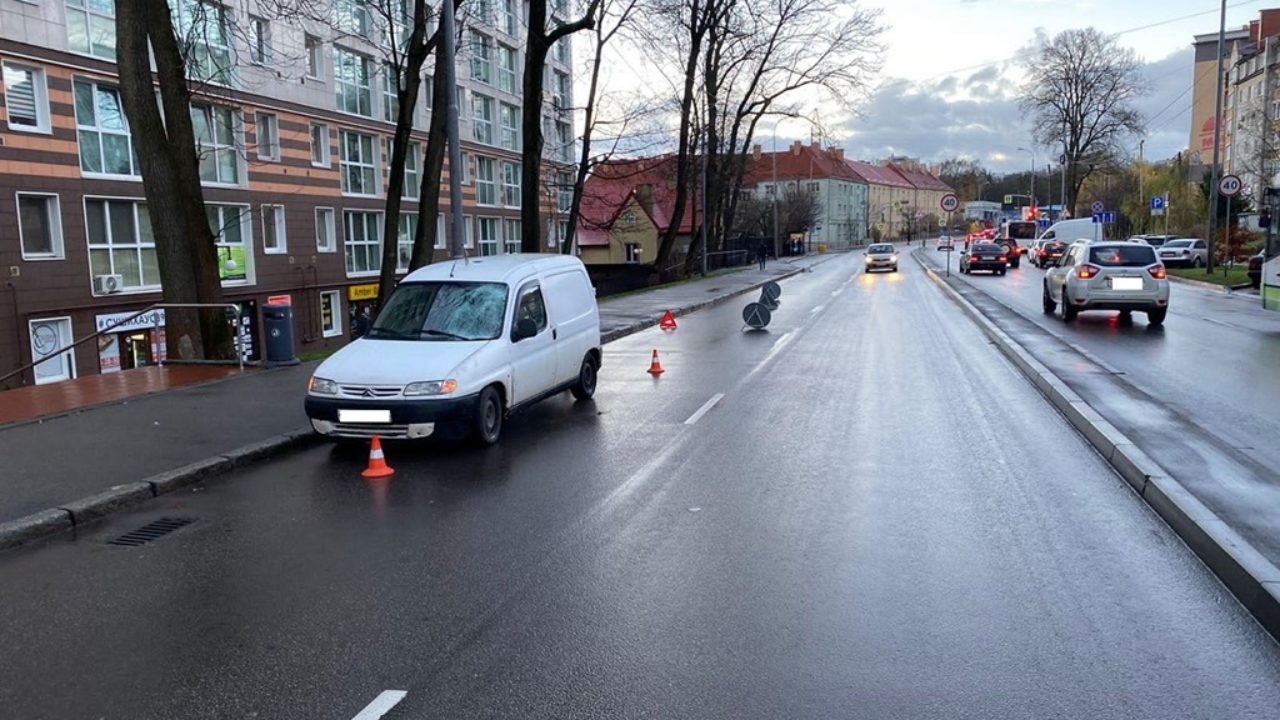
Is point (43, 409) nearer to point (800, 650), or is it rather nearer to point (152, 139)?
point (152, 139)

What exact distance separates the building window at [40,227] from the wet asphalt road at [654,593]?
18253 millimetres

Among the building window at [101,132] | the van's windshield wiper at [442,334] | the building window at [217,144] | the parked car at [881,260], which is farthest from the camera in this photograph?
the parked car at [881,260]

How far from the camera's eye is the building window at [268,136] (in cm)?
3066

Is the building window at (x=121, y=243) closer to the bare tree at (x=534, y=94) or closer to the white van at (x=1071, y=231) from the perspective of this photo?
the bare tree at (x=534, y=94)

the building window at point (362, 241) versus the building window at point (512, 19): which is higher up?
the building window at point (512, 19)

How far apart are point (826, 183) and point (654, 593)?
382 ft

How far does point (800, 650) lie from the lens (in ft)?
14.1

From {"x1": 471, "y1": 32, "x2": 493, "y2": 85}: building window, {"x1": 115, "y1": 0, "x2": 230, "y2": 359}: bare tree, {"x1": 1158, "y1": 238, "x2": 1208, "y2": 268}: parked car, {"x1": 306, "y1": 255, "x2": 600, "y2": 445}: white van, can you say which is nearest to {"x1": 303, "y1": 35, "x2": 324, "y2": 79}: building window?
{"x1": 471, "y1": 32, "x2": 493, "y2": 85}: building window

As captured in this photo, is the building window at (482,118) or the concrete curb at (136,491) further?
the building window at (482,118)

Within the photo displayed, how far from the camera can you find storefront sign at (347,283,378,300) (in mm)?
35281

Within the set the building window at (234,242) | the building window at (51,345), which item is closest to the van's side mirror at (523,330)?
the building window at (51,345)

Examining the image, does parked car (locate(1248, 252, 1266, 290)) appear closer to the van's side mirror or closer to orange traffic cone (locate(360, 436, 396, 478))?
the van's side mirror

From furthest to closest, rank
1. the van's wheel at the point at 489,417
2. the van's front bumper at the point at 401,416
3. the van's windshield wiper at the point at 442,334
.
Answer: the van's windshield wiper at the point at 442,334
the van's wheel at the point at 489,417
the van's front bumper at the point at 401,416

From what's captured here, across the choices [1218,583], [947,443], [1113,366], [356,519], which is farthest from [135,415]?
[1113,366]
